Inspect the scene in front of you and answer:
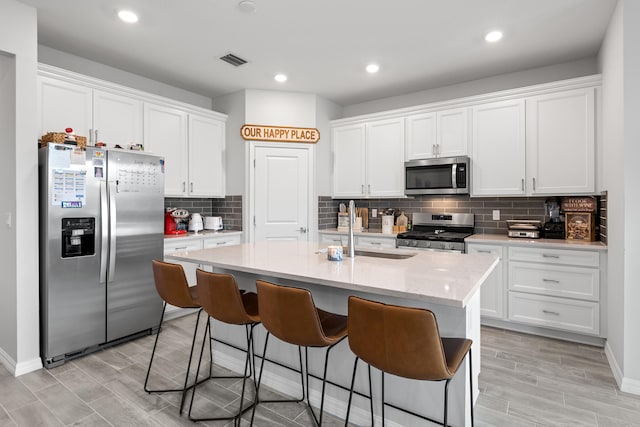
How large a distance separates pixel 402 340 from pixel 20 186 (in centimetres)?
298

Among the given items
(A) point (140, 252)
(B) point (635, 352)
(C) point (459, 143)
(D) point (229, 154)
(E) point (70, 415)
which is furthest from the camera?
(D) point (229, 154)

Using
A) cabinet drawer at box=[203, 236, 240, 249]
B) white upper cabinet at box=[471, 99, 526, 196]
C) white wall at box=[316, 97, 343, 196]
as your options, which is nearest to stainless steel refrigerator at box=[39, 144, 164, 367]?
cabinet drawer at box=[203, 236, 240, 249]

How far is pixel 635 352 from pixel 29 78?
4.86 meters

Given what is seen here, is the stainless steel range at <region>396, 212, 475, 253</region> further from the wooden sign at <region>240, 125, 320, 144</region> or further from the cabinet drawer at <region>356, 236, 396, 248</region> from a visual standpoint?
the wooden sign at <region>240, 125, 320, 144</region>

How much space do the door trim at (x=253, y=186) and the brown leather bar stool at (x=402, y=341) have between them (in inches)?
128

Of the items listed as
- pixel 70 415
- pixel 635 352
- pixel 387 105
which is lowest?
pixel 70 415

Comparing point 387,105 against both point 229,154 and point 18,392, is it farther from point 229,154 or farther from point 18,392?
point 18,392

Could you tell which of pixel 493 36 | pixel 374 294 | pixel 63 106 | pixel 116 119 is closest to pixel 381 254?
pixel 374 294

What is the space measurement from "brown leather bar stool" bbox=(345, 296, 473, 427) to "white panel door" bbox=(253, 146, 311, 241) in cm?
325

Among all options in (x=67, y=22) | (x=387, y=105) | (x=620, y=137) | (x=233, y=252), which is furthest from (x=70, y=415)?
(x=387, y=105)

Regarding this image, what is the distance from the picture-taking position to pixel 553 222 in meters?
3.74

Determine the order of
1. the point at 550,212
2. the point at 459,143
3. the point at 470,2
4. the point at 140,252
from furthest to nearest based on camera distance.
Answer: the point at 459,143, the point at 550,212, the point at 140,252, the point at 470,2

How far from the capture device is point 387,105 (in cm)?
499

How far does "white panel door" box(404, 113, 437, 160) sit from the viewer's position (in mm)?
4227
